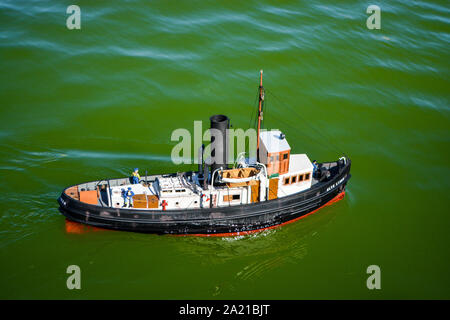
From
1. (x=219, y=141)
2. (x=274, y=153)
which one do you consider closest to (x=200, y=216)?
(x=219, y=141)

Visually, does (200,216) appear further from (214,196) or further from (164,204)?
(164,204)

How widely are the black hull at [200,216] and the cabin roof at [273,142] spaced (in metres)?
2.56

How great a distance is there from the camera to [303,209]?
81.0 ft

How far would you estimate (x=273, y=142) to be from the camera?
78.1ft

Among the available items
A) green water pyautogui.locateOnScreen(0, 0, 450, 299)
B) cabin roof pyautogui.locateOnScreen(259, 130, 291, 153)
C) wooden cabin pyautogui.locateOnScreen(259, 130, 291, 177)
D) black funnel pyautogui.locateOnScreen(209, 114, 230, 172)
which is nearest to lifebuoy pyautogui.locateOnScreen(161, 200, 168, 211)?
green water pyautogui.locateOnScreen(0, 0, 450, 299)

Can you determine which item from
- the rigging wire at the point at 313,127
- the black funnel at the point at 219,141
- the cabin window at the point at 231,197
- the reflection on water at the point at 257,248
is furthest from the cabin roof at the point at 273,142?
the rigging wire at the point at 313,127

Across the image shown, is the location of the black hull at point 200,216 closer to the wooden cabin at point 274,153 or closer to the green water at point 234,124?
the green water at point 234,124

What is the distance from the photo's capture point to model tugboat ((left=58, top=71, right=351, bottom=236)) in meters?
22.9

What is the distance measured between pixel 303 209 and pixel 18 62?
24555 mm

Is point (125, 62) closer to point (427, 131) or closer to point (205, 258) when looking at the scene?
point (205, 258)

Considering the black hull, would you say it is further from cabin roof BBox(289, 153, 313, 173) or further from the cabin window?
cabin roof BBox(289, 153, 313, 173)

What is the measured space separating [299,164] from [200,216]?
5.87 metres
